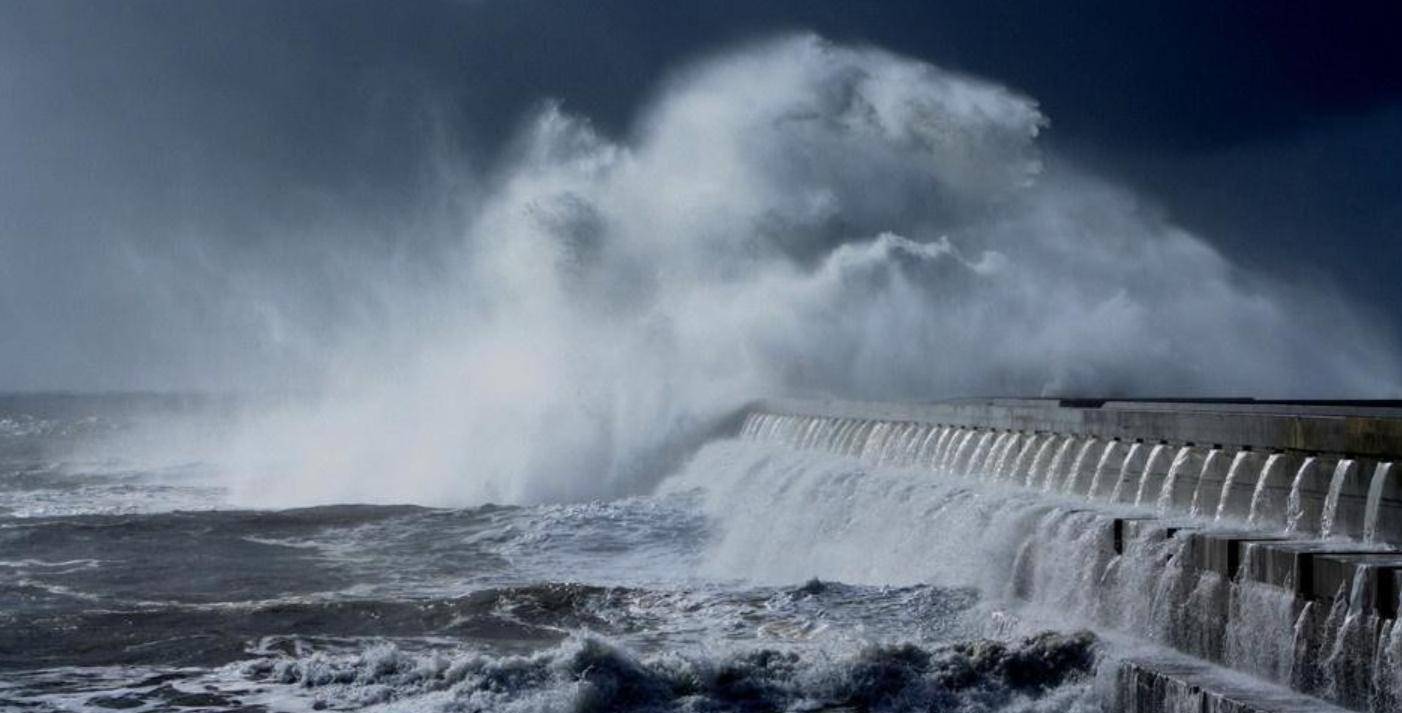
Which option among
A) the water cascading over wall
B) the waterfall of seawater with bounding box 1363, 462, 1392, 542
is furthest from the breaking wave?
the waterfall of seawater with bounding box 1363, 462, 1392, 542

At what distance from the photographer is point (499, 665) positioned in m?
12.4

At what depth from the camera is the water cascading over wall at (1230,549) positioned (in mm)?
9320

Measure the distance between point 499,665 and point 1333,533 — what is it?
6.61m

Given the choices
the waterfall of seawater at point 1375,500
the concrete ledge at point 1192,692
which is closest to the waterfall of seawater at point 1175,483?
the waterfall of seawater at point 1375,500

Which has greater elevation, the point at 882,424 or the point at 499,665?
the point at 882,424

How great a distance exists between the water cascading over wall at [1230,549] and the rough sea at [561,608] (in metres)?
0.64

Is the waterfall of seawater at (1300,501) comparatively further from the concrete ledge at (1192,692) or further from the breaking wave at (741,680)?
the breaking wave at (741,680)

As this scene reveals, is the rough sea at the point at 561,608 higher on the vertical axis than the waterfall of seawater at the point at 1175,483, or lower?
lower

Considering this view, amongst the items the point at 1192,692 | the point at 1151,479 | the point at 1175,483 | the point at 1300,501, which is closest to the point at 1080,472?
the point at 1151,479

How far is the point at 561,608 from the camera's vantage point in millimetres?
16094

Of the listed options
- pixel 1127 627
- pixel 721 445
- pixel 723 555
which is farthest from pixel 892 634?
pixel 721 445

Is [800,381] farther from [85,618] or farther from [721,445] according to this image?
[85,618]

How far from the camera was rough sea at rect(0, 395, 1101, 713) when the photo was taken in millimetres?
11844

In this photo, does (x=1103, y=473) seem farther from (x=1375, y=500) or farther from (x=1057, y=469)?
(x=1375, y=500)
